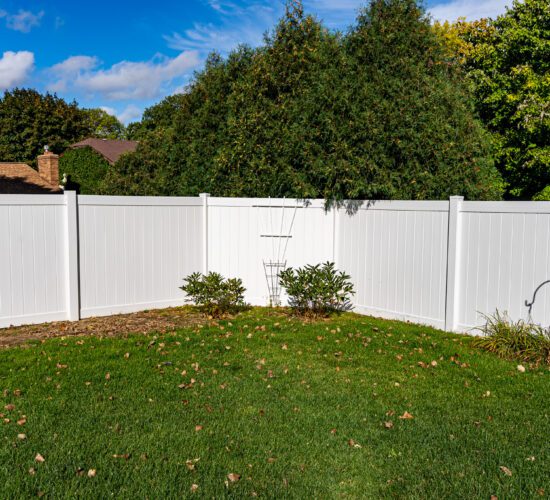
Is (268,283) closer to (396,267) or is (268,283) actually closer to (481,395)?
(396,267)

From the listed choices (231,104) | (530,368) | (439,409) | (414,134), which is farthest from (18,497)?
(231,104)

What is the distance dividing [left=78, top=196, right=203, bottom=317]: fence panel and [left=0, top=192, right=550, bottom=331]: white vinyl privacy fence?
17 mm

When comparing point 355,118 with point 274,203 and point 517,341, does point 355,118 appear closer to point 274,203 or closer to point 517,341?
point 274,203

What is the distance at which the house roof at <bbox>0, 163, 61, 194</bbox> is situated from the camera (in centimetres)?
2206

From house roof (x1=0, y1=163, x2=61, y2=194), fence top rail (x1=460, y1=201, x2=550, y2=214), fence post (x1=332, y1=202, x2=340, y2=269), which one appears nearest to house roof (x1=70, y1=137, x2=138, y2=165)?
house roof (x1=0, y1=163, x2=61, y2=194)

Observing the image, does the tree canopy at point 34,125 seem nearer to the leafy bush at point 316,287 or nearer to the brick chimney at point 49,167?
the brick chimney at point 49,167

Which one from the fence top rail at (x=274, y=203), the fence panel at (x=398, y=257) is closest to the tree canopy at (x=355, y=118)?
the fence top rail at (x=274, y=203)

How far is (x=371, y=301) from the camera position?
346 inches

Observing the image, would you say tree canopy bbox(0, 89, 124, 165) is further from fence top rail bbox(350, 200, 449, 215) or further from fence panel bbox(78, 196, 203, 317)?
fence top rail bbox(350, 200, 449, 215)

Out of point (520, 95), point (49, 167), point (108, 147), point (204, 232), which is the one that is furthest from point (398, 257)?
point (108, 147)

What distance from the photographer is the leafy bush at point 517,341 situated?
629 cm

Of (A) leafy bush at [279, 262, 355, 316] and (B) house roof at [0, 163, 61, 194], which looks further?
(B) house roof at [0, 163, 61, 194]

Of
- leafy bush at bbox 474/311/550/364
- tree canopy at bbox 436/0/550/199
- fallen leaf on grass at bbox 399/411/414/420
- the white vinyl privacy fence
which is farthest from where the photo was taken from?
tree canopy at bbox 436/0/550/199

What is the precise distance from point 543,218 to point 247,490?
508 cm
